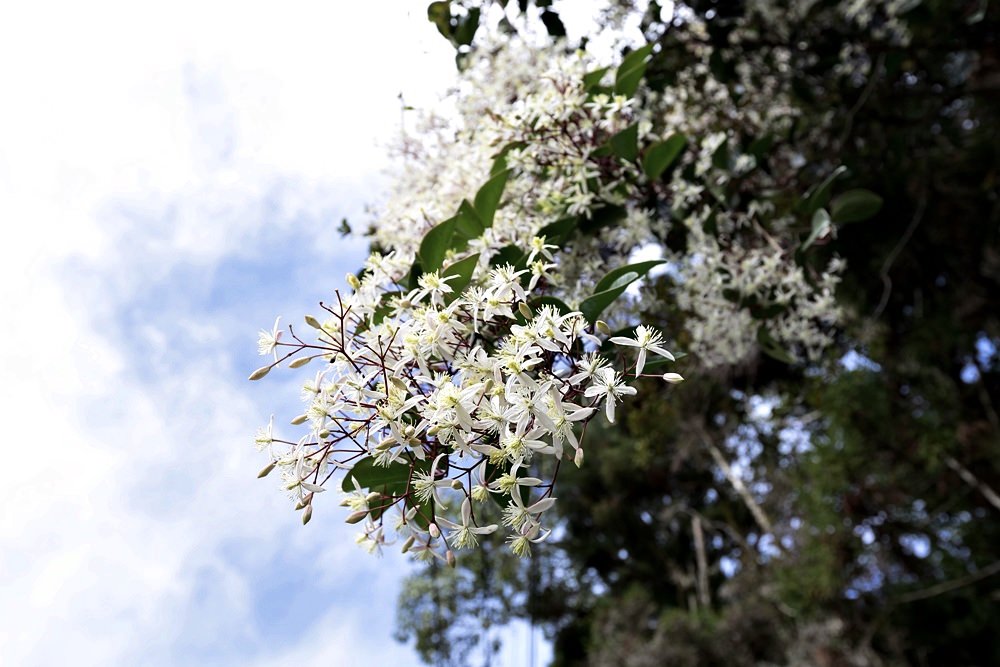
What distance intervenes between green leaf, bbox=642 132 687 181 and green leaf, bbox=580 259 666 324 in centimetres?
33

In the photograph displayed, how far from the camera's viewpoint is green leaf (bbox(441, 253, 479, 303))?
679 mm

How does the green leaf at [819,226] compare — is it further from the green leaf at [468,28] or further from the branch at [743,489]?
the branch at [743,489]

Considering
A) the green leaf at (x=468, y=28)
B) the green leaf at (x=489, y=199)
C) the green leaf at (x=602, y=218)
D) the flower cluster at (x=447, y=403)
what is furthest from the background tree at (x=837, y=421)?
the flower cluster at (x=447, y=403)

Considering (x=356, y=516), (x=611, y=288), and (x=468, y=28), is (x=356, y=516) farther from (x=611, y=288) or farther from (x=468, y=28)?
(x=468, y=28)

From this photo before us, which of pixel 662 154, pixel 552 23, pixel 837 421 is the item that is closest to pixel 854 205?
pixel 662 154

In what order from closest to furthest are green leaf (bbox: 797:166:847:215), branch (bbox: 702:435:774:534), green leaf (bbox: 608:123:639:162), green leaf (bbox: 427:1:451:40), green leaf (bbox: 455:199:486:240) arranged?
green leaf (bbox: 455:199:486:240) < green leaf (bbox: 608:123:639:162) < green leaf (bbox: 797:166:847:215) < green leaf (bbox: 427:1:451:40) < branch (bbox: 702:435:774:534)

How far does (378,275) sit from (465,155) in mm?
441

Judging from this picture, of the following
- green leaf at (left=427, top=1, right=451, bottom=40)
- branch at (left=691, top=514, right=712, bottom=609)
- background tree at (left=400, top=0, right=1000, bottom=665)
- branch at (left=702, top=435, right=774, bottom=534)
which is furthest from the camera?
Answer: branch at (left=691, top=514, right=712, bottom=609)

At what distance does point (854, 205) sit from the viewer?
1103 millimetres

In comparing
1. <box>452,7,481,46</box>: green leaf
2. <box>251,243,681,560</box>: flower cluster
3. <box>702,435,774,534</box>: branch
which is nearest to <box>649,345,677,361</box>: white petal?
<box>251,243,681,560</box>: flower cluster

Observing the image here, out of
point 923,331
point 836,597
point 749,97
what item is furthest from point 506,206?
point 836,597

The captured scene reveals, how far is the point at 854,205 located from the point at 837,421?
294 centimetres

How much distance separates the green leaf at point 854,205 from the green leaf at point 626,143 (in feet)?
1.10

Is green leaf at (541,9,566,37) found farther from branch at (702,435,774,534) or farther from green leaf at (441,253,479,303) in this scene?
branch at (702,435,774,534)
